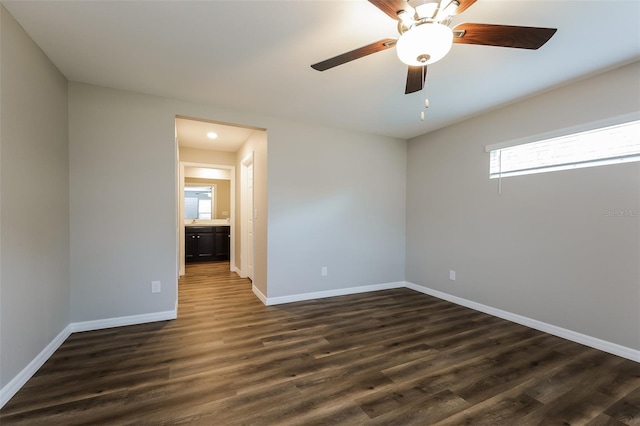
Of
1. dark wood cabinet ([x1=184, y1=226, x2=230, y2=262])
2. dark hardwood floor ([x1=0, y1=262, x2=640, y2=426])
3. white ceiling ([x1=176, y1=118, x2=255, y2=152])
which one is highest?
white ceiling ([x1=176, y1=118, x2=255, y2=152])

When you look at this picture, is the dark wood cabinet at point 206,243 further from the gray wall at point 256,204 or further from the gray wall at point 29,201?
the gray wall at point 29,201

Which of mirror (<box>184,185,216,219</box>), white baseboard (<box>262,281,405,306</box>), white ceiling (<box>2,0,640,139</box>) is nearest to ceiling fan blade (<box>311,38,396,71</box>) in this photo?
white ceiling (<box>2,0,640,139</box>)

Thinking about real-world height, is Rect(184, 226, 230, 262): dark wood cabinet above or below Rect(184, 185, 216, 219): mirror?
below

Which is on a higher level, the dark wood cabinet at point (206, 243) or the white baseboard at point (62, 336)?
the dark wood cabinet at point (206, 243)

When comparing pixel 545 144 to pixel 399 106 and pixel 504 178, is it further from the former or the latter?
pixel 399 106

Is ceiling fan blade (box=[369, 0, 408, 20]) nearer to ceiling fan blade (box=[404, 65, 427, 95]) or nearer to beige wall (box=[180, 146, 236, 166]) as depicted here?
ceiling fan blade (box=[404, 65, 427, 95])

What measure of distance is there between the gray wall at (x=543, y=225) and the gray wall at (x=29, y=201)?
4.19 metres

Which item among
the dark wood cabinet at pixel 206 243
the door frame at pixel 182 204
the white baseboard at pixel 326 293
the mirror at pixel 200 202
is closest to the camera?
the white baseboard at pixel 326 293

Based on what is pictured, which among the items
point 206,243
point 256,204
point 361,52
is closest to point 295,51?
point 361,52

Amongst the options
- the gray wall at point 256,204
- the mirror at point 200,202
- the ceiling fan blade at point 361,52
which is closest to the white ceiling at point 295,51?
the ceiling fan blade at point 361,52

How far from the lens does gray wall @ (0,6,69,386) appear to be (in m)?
1.62

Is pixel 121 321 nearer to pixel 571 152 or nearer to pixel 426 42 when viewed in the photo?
pixel 426 42

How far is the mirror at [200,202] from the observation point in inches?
277

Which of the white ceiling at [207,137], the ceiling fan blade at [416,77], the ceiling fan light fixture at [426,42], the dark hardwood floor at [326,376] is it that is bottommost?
the dark hardwood floor at [326,376]
